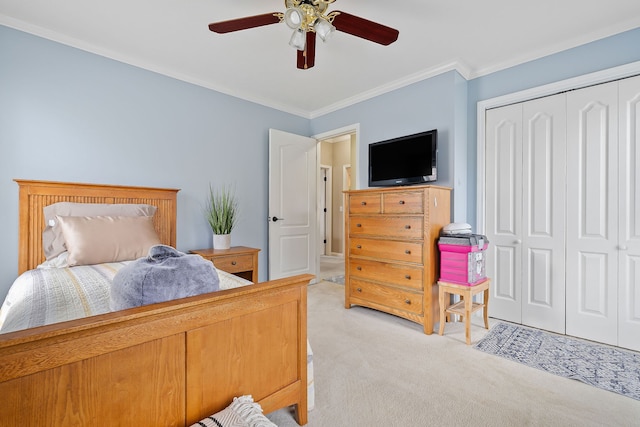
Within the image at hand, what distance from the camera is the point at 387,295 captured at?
2.96 meters

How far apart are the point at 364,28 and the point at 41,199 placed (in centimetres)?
279

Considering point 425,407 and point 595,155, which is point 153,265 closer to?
point 425,407

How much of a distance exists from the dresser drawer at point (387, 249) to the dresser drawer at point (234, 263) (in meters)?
1.10

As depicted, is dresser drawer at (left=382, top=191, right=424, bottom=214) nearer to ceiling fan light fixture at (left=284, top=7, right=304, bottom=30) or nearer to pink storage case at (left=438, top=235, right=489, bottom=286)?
pink storage case at (left=438, top=235, right=489, bottom=286)

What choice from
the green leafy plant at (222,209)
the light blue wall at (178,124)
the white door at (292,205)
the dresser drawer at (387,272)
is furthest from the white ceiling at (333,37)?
the dresser drawer at (387,272)

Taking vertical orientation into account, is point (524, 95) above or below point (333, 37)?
below

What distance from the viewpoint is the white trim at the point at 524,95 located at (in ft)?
7.82

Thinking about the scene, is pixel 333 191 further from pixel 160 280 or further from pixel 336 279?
pixel 160 280

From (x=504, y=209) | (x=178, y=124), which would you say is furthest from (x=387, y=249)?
(x=178, y=124)

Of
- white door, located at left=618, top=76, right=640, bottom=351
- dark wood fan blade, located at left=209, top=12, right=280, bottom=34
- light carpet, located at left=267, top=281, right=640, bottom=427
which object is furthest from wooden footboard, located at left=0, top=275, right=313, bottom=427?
white door, located at left=618, top=76, right=640, bottom=351

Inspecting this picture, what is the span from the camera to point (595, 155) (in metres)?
2.48

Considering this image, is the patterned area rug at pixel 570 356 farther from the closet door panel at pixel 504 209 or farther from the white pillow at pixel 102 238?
the white pillow at pixel 102 238

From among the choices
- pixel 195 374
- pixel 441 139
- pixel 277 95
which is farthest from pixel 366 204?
pixel 195 374

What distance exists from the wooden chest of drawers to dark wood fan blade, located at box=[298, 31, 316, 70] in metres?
1.32
